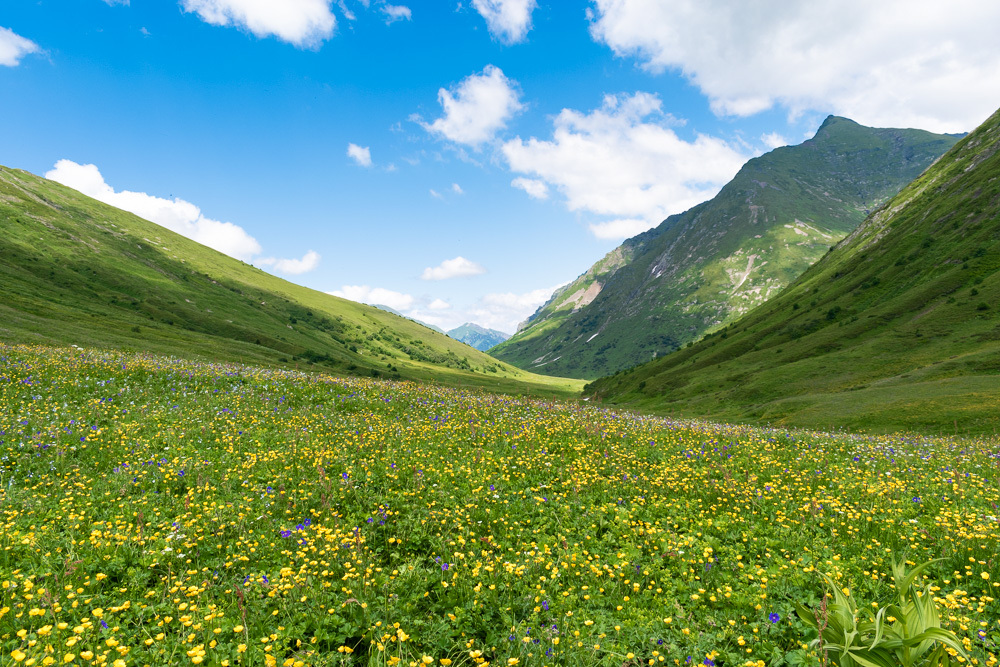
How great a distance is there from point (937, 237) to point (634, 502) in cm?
15240

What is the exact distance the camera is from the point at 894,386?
59.1 metres

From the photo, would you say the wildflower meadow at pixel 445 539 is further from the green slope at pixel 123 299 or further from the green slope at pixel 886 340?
the green slope at pixel 123 299

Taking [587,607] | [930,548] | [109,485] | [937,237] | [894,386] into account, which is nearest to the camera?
[587,607]

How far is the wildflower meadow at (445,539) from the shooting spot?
5703mm

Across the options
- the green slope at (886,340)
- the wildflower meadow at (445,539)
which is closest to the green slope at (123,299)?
the wildflower meadow at (445,539)

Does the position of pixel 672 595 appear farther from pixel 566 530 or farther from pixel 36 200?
pixel 36 200

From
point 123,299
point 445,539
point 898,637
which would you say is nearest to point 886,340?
point 898,637

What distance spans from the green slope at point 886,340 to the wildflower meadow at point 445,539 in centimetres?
2049

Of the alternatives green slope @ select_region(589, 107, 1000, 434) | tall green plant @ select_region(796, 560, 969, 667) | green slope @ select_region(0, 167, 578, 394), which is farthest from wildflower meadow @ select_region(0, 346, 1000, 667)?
green slope @ select_region(0, 167, 578, 394)

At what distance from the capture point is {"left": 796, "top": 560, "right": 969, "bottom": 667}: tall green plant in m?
4.17

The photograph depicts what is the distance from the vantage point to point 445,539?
27.6ft

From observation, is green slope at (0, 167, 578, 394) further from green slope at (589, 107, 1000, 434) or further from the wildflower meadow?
green slope at (589, 107, 1000, 434)

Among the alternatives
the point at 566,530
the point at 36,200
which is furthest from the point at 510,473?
the point at 36,200

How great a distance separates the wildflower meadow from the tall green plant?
13.5 inches
